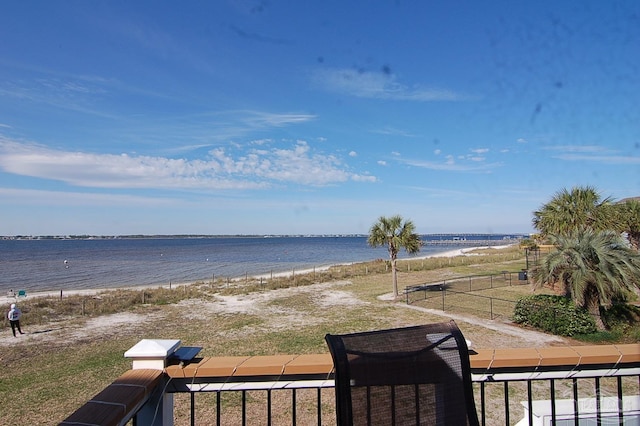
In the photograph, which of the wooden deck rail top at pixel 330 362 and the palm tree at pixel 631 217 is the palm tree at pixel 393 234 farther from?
the wooden deck rail top at pixel 330 362

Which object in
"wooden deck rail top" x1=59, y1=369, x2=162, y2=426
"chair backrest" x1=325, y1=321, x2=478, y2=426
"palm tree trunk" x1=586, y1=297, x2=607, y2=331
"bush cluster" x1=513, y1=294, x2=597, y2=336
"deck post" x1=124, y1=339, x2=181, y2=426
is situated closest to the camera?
"wooden deck rail top" x1=59, y1=369, x2=162, y2=426

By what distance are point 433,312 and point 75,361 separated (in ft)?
41.5

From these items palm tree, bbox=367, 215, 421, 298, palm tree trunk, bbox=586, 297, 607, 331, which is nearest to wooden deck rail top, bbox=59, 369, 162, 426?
palm tree trunk, bbox=586, 297, 607, 331

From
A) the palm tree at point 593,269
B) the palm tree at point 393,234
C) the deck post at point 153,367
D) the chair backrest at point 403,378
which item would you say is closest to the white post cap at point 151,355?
the deck post at point 153,367

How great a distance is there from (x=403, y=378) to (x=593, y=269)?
13.0 m

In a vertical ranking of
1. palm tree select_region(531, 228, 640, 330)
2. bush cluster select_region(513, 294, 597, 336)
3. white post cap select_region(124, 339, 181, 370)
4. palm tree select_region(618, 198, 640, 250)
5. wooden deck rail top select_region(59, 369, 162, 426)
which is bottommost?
bush cluster select_region(513, 294, 597, 336)

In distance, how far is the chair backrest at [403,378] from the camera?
1.79 meters

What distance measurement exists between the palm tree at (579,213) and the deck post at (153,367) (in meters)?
19.5

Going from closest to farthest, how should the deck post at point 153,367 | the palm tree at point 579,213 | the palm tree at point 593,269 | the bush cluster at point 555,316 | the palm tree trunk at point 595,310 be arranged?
the deck post at point 153,367 < the palm tree at point 593,269 < the bush cluster at point 555,316 < the palm tree trunk at point 595,310 < the palm tree at point 579,213

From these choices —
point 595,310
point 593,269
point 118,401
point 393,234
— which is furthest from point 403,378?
point 393,234

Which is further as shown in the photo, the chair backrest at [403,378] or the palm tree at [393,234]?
the palm tree at [393,234]

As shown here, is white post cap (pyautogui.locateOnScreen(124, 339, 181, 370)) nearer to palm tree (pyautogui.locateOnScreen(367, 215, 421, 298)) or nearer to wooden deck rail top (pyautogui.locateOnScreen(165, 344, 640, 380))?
wooden deck rail top (pyautogui.locateOnScreen(165, 344, 640, 380))

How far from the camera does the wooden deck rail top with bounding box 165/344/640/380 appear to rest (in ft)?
7.06

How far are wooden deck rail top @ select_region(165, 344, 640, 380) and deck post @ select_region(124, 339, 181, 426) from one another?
0.08 metres
